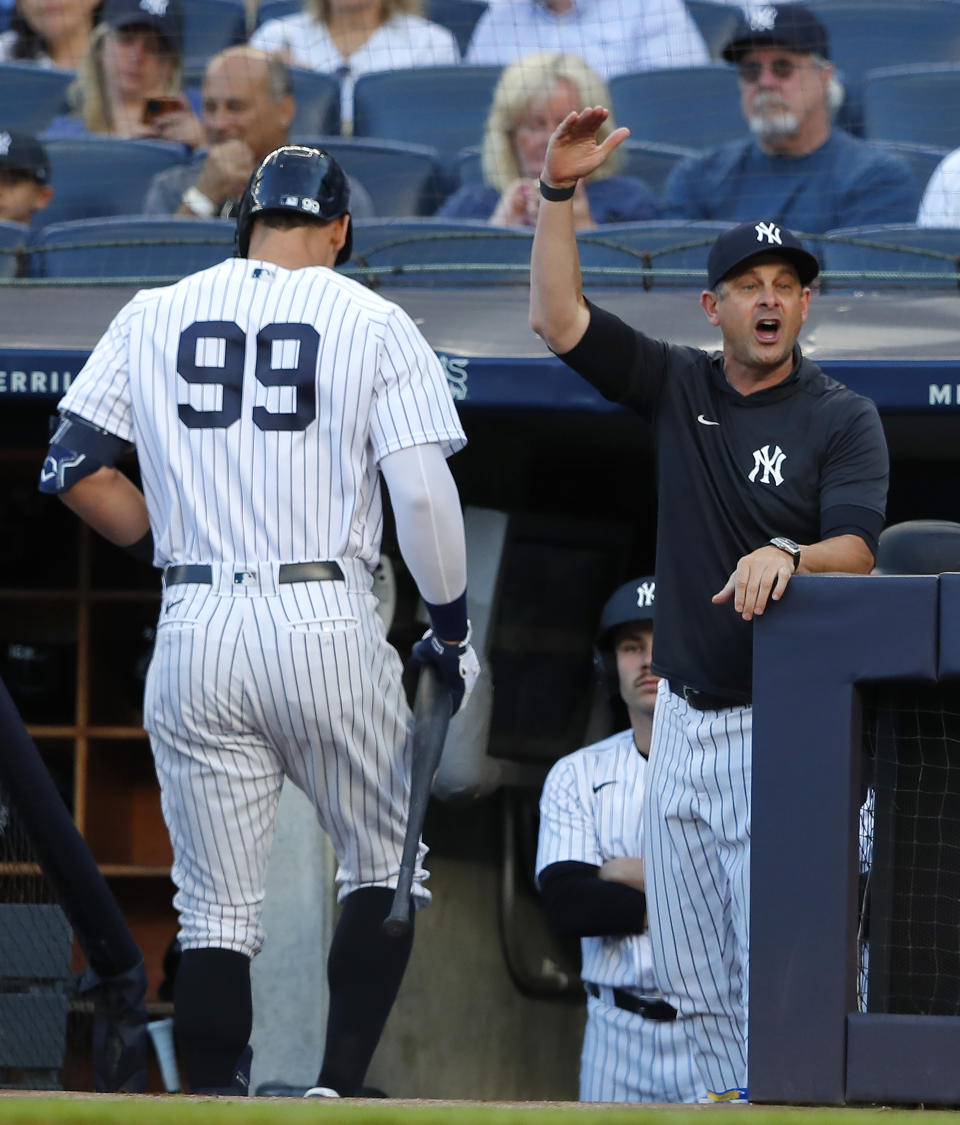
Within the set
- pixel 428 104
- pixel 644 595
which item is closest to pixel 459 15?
pixel 428 104

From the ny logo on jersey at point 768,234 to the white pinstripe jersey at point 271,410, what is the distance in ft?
1.71

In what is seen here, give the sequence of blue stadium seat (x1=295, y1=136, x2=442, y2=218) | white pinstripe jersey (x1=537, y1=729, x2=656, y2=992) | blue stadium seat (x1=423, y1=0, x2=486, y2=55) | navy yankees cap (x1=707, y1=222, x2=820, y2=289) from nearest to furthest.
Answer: navy yankees cap (x1=707, y1=222, x2=820, y2=289)
white pinstripe jersey (x1=537, y1=729, x2=656, y2=992)
blue stadium seat (x1=295, y1=136, x2=442, y2=218)
blue stadium seat (x1=423, y1=0, x2=486, y2=55)

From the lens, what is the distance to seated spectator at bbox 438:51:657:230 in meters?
4.79

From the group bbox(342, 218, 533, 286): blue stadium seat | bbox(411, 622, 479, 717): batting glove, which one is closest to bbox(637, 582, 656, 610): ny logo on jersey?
bbox(342, 218, 533, 286): blue stadium seat

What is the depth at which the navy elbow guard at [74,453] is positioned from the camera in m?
2.74

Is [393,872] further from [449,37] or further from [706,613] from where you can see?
[449,37]

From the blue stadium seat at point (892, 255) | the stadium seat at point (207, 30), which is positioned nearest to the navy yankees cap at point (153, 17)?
the stadium seat at point (207, 30)

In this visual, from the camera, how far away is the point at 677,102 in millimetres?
5516

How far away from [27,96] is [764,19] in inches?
A: 99.4

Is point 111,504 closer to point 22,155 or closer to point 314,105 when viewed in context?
point 22,155

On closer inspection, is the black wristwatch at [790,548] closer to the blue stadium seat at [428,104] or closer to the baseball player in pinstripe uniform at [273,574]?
the baseball player in pinstripe uniform at [273,574]

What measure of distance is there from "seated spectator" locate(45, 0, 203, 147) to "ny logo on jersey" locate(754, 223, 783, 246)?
10.9 feet

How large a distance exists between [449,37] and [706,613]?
3931mm

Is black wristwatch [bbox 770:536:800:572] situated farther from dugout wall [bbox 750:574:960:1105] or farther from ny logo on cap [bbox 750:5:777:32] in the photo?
ny logo on cap [bbox 750:5:777:32]
